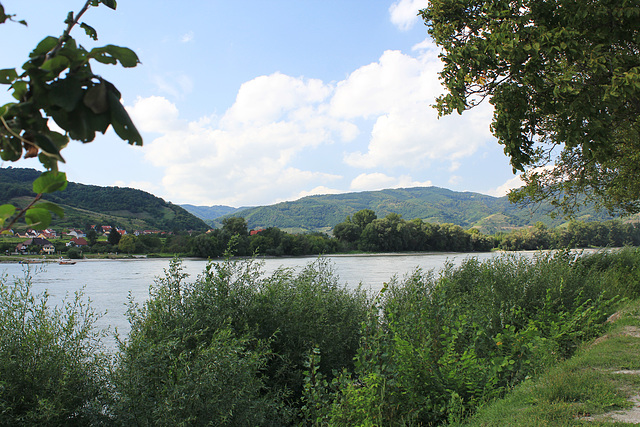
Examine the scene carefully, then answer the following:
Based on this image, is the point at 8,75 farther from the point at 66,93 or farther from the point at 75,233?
the point at 75,233

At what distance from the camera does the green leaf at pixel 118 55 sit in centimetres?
104

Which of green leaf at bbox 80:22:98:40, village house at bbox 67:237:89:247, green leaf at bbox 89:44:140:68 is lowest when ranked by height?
village house at bbox 67:237:89:247

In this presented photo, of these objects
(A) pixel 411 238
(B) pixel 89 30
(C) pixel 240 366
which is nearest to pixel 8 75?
(B) pixel 89 30

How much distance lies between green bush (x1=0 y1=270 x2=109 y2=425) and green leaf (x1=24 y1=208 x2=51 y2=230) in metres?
5.46

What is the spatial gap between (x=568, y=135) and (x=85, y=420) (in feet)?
28.6

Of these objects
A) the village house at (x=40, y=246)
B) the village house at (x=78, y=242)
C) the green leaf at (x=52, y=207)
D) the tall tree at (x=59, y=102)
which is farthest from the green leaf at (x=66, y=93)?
the village house at (x=78, y=242)

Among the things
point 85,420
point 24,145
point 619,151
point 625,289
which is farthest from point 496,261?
A: point 24,145

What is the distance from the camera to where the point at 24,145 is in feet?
3.36

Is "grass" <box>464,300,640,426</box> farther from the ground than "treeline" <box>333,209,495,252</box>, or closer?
closer

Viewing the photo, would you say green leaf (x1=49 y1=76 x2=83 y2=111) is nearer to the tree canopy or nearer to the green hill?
the tree canopy

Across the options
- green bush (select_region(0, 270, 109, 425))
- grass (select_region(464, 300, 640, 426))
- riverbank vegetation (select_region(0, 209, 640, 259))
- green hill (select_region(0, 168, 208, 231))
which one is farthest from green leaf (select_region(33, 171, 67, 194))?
green hill (select_region(0, 168, 208, 231))

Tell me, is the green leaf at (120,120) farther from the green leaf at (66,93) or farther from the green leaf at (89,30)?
the green leaf at (89,30)

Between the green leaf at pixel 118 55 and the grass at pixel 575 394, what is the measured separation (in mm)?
4869

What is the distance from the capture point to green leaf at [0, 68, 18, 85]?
3.22 ft
